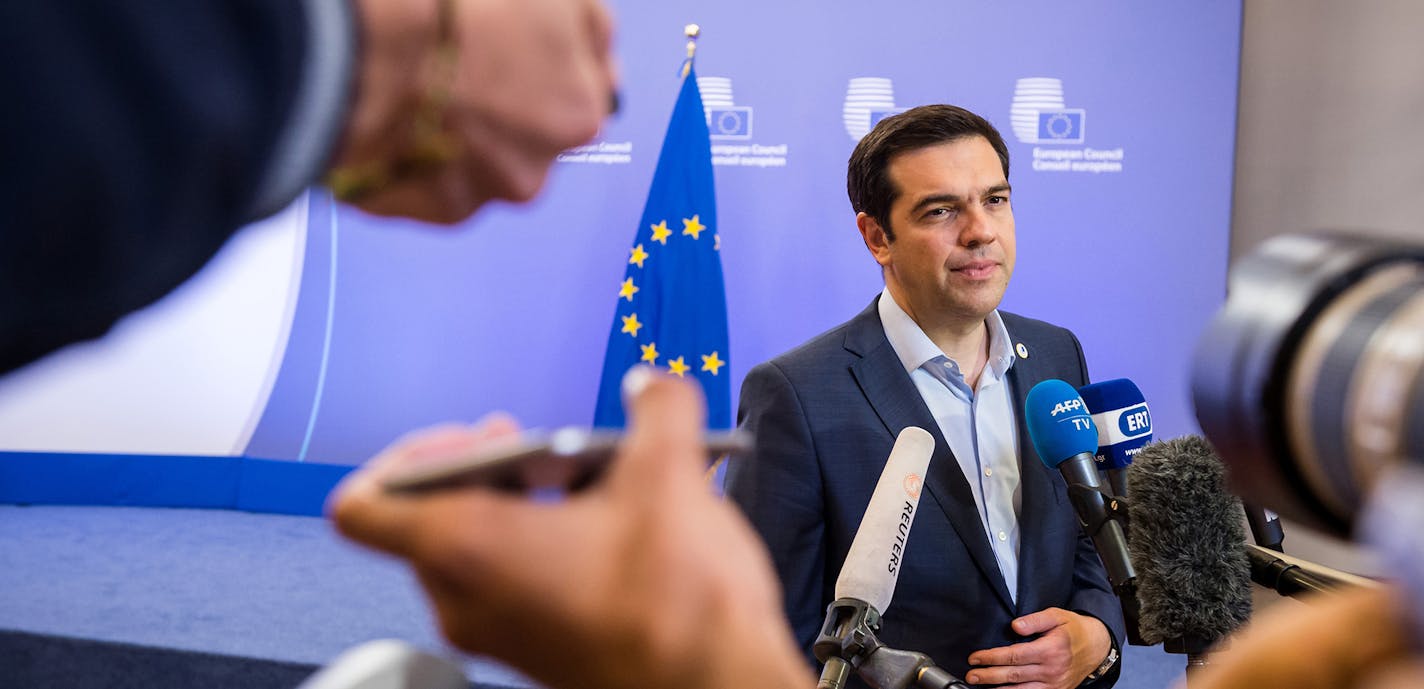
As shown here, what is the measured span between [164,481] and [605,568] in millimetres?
5596

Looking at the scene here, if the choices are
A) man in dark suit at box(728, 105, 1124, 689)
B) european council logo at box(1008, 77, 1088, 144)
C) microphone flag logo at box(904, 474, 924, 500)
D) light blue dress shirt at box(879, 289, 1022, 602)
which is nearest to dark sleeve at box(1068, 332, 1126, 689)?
man in dark suit at box(728, 105, 1124, 689)

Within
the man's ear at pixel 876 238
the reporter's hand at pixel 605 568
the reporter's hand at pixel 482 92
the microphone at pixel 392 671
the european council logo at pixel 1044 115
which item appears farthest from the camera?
the european council logo at pixel 1044 115

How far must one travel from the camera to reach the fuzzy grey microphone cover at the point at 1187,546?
1.37m

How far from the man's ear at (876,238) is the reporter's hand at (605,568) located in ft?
6.35

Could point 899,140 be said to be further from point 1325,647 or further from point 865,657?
point 1325,647

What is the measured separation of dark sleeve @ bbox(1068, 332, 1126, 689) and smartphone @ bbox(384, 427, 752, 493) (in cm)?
172

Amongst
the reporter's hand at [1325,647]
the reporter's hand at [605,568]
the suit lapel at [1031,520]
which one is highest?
the reporter's hand at [605,568]

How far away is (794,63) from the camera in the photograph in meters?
4.68

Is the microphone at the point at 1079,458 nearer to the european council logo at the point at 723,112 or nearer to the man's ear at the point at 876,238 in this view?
the man's ear at the point at 876,238

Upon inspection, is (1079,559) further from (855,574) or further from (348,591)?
(348,591)

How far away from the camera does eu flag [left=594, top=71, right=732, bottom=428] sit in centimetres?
438

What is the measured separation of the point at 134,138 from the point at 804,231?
430 cm

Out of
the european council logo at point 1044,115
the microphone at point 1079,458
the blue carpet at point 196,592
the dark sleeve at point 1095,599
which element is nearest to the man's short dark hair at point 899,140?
the microphone at point 1079,458

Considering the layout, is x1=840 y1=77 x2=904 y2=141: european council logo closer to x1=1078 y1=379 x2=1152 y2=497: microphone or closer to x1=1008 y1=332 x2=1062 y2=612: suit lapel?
x1=1008 y1=332 x2=1062 y2=612: suit lapel
